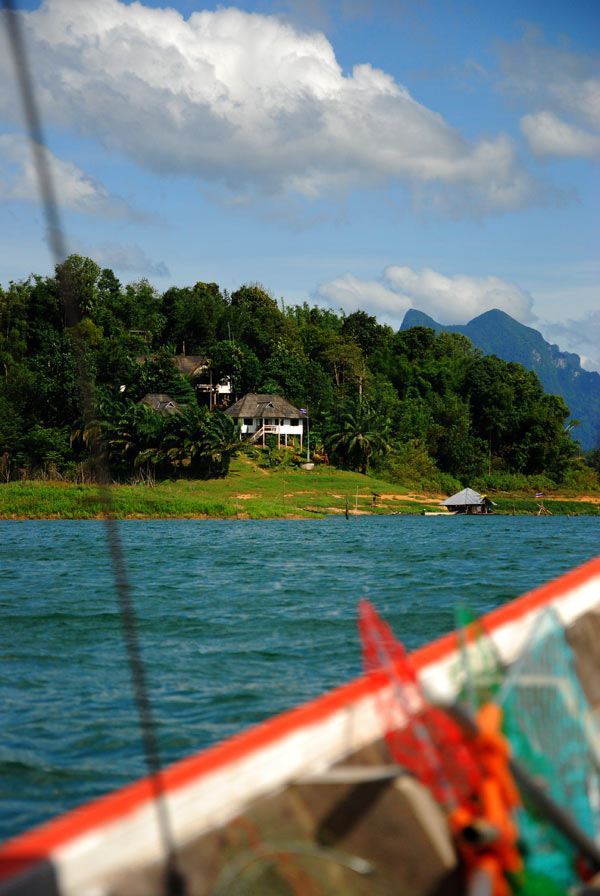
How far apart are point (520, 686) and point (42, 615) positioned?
14.1 metres

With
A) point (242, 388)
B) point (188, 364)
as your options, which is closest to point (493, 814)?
point (242, 388)

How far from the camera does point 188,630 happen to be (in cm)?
1441

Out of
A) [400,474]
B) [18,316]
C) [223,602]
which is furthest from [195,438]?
[223,602]

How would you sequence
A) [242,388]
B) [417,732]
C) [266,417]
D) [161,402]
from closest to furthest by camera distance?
[417,732]
[161,402]
[266,417]
[242,388]

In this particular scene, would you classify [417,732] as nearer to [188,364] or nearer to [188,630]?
[188,630]

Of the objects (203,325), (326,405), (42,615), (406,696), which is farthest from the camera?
(203,325)

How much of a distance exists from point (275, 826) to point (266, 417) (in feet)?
236

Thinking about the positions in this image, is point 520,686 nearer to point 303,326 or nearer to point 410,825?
point 410,825

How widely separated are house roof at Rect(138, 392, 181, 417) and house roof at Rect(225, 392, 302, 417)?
5199 millimetres

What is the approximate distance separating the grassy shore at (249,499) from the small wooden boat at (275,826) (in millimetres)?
48609

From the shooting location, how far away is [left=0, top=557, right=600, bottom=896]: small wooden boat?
7.99 feet

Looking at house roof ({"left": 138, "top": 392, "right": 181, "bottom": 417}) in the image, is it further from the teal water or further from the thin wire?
the thin wire

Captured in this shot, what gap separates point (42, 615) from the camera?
1619 centimetres

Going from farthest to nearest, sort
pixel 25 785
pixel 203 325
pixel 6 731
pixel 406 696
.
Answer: pixel 203 325 < pixel 6 731 < pixel 25 785 < pixel 406 696
